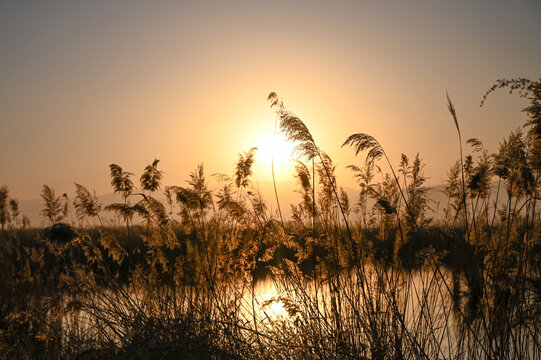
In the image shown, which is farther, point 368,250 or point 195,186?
point 195,186

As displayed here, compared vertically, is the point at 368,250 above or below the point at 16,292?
above

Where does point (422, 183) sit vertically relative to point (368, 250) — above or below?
above

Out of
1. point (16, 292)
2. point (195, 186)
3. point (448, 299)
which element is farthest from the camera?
point (16, 292)

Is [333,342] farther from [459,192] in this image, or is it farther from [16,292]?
[16,292]

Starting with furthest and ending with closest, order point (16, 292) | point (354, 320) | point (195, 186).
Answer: point (16, 292)
point (195, 186)
point (354, 320)

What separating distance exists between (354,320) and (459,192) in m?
1.96

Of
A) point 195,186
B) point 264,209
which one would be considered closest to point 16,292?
point 195,186

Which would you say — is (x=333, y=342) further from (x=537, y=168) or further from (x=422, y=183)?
(x=537, y=168)

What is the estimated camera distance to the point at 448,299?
21.5ft

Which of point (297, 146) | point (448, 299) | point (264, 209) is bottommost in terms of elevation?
point (448, 299)

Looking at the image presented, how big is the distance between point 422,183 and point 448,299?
2.76 meters

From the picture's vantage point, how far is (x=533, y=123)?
3725mm

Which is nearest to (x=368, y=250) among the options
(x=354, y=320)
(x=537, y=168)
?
(x=354, y=320)

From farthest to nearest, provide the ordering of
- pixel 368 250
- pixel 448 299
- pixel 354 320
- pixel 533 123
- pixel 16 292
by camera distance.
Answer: pixel 16 292 < pixel 448 299 < pixel 368 250 < pixel 354 320 < pixel 533 123
